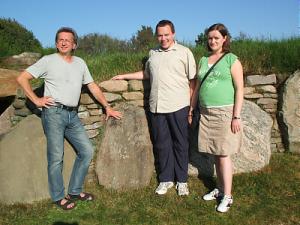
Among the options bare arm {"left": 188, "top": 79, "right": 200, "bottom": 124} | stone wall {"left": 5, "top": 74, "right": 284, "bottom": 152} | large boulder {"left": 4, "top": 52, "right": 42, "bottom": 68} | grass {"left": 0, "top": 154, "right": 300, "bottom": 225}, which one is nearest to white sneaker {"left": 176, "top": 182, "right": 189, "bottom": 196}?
grass {"left": 0, "top": 154, "right": 300, "bottom": 225}

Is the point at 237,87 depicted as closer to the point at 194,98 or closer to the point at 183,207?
the point at 194,98

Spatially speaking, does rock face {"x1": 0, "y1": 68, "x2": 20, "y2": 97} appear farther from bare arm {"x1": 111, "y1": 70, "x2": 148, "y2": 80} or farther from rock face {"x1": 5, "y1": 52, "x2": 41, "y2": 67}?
bare arm {"x1": 111, "y1": 70, "x2": 148, "y2": 80}

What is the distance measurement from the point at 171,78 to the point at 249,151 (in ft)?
5.36

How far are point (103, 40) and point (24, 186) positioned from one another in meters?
8.31

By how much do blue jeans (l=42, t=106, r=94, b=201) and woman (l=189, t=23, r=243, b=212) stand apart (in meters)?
1.58

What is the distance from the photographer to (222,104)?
4.38m

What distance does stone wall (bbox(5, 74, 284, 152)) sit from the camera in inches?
210

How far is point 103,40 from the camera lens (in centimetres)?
1250

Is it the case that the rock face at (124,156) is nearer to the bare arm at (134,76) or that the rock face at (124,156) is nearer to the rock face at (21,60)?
the bare arm at (134,76)

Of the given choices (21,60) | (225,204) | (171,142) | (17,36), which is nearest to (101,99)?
(171,142)

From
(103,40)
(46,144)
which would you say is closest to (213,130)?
(46,144)

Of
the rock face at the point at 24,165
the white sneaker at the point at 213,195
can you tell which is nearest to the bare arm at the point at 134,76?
the rock face at the point at 24,165

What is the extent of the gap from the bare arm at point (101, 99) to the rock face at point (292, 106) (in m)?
2.56

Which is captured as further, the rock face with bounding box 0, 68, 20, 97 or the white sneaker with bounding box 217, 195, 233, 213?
the rock face with bounding box 0, 68, 20, 97
